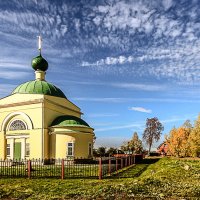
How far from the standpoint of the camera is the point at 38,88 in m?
29.0

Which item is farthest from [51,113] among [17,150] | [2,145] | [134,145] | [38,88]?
[134,145]

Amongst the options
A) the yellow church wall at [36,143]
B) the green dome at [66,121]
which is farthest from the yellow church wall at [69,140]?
the yellow church wall at [36,143]

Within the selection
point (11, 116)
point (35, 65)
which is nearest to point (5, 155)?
point (11, 116)

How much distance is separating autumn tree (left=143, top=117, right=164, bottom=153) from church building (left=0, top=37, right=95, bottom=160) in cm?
2932

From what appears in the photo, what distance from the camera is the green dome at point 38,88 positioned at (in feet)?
94.7

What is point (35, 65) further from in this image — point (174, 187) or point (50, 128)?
point (174, 187)

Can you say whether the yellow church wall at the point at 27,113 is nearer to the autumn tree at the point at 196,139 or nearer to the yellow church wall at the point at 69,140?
the yellow church wall at the point at 69,140

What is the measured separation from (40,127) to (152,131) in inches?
1309

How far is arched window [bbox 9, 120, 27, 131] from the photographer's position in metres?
28.3

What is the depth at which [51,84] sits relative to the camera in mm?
30672

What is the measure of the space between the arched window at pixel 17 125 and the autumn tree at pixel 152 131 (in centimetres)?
3279

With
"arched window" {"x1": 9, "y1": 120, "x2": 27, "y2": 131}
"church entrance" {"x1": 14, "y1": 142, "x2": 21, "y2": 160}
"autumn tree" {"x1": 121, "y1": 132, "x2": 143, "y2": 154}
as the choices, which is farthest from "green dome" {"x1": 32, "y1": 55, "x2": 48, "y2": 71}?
"autumn tree" {"x1": 121, "y1": 132, "x2": 143, "y2": 154}

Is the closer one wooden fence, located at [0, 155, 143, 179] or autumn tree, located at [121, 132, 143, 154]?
wooden fence, located at [0, 155, 143, 179]

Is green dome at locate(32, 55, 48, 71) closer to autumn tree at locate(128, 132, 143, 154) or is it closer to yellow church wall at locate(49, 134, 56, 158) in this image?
yellow church wall at locate(49, 134, 56, 158)
